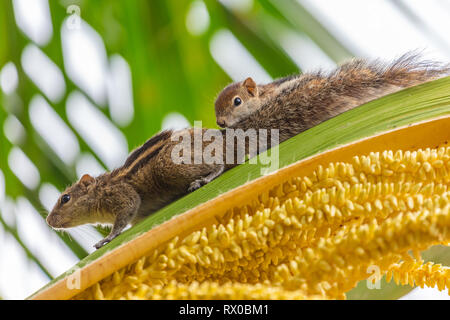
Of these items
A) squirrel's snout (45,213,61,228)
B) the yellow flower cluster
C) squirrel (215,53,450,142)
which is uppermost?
squirrel (215,53,450,142)

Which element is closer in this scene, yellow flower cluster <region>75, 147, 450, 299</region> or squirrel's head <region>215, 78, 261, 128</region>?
yellow flower cluster <region>75, 147, 450, 299</region>

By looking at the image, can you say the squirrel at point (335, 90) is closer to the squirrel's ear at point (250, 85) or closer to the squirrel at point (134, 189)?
the squirrel at point (134, 189)

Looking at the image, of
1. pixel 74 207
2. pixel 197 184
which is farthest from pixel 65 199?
pixel 197 184

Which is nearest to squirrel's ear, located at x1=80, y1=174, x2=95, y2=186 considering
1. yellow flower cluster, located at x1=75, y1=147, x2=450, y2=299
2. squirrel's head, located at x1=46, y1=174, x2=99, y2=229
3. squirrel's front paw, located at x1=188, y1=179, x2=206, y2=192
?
squirrel's head, located at x1=46, y1=174, x2=99, y2=229

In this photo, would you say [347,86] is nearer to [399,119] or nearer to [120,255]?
[399,119]

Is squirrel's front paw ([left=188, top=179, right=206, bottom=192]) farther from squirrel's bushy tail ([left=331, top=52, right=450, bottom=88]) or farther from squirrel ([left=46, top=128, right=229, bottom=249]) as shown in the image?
squirrel's bushy tail ([left=331, top=52, right=450, bottom=88])

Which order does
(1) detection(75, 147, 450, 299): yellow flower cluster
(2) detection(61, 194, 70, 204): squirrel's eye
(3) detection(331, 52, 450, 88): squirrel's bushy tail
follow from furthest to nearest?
(2) detection(61, 194, 70, 204): squirrel's eye < (3) detection(331, 52, 450, 88): squirrel's bushy tail < (1) detection(75, 147, 450, 299): yellow flower cluster

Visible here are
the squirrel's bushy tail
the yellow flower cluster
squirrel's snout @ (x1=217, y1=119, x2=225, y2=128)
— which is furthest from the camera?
squirrel's snout @ (x1=217, y1=119, x2=225, y2=128)
